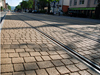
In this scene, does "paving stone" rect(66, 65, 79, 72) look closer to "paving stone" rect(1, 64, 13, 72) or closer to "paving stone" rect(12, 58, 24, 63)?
"paving stone" rect(12, 58, 24, 63)

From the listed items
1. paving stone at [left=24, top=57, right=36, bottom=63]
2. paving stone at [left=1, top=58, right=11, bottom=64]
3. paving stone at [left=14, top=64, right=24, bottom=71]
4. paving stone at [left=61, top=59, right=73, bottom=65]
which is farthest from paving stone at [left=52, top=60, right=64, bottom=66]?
paving stone at [left=1, top=58, right=11, bottom=64]

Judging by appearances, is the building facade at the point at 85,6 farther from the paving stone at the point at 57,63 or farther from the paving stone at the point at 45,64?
the paving stone at the point at 45,64

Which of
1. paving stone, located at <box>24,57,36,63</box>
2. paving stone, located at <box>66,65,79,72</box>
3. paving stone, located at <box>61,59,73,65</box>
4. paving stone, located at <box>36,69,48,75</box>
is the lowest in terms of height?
paving stone, located at <box>66,65,79,72</box>

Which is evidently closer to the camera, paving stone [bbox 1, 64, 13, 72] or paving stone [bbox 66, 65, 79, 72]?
paving stone [bbox 1, 64, 13, 72]

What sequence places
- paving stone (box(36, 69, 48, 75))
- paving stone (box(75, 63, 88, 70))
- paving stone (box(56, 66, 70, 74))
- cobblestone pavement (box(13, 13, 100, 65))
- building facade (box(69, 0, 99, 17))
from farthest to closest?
building facade (box(69, 0, 99, 17))
cobblestone pavement (box(13, 13, 100, 65))
paving stone (box(75, 63, 88, 70))
paving stone (box(56, 66, 70, 74))
paving stone (box(36, 69, 48, 75))

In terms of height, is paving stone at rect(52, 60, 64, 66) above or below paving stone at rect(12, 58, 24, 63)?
below

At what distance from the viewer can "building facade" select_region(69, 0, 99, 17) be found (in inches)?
1091

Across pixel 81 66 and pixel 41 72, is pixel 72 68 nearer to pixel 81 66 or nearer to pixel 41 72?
pixel 81 66

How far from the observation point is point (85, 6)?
30219 mm

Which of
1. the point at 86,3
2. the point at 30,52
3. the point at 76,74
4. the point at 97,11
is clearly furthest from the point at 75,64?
the point at 86,3

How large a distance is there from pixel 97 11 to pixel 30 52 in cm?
2418

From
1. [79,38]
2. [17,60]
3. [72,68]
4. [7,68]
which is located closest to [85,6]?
[79,38]

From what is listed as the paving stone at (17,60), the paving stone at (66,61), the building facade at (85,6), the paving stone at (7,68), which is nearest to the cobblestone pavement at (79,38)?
the paving stone at (66,61)

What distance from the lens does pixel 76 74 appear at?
7.61ft
